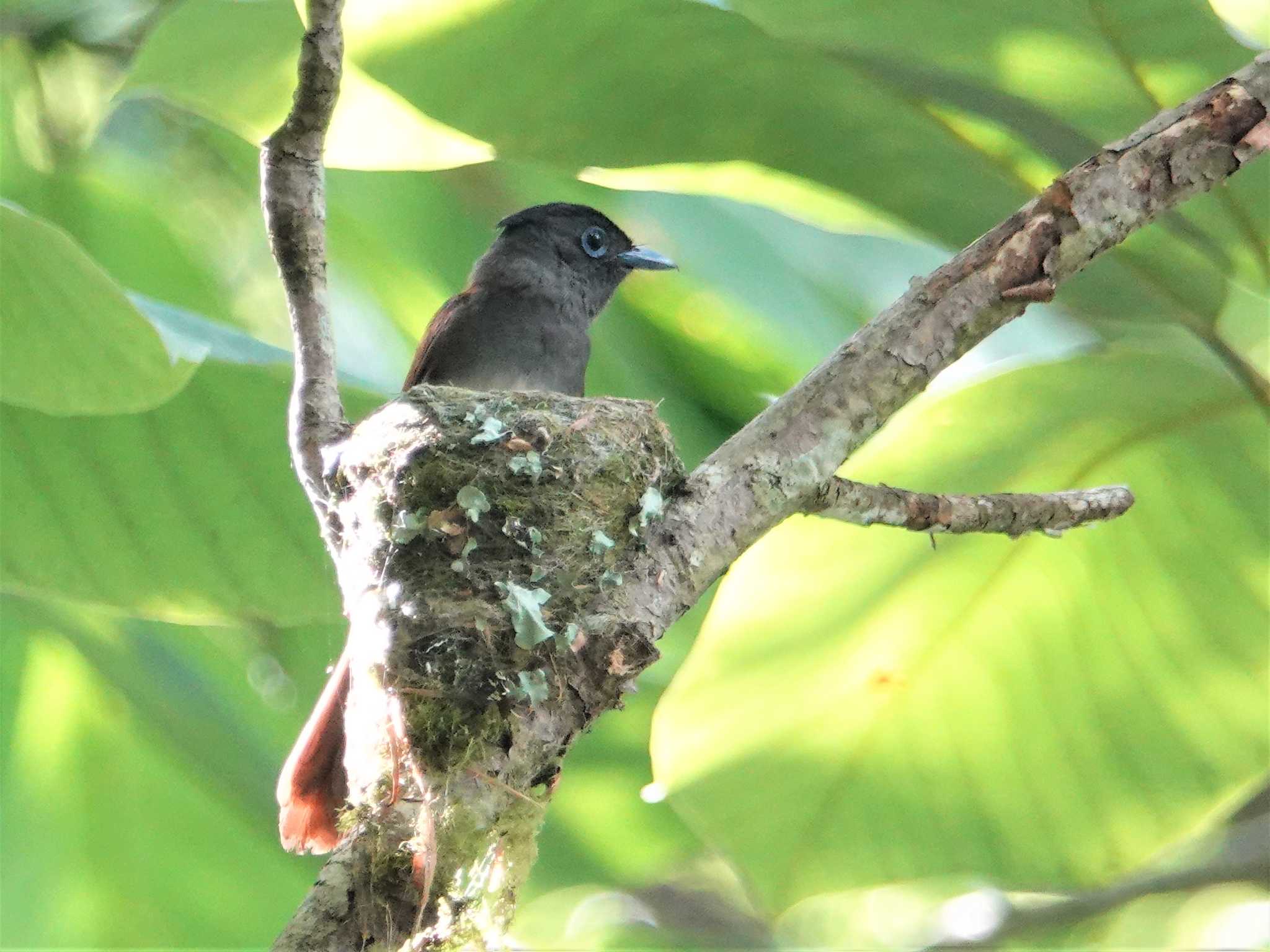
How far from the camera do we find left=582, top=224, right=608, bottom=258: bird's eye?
4.10 m

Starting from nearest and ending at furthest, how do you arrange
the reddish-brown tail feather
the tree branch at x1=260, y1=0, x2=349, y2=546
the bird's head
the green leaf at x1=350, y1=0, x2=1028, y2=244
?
the tree branch at x1=260, y1=0, x2=349, y2=546 < the reddish-brown tail feather < the green leaf at x1=350, y1=0, x2=1028, y2=244 < the bird's head

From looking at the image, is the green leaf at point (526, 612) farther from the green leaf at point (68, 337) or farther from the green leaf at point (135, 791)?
the green leaf at point (135, 791)

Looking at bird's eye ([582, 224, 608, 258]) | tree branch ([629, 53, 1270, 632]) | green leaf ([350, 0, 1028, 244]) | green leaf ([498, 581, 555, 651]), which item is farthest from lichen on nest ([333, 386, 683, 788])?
bird's eye ([582, 224, 608, 258])

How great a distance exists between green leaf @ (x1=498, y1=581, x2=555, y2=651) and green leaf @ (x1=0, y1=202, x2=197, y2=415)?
136 cm

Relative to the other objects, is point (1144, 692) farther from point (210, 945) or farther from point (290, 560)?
point (210, 945)

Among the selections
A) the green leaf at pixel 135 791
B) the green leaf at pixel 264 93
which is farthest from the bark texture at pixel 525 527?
the green leaf at pixel 135 791

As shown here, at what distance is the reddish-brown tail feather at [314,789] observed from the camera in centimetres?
229

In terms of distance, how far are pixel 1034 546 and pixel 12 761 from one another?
3576mm

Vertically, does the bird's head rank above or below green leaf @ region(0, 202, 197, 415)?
above

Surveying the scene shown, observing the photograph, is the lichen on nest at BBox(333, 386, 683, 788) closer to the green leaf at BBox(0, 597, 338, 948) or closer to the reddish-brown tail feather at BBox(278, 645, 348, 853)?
the reddish-brown tail feather at BBox(278, 645, 348, 853)

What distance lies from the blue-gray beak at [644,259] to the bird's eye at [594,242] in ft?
0.21

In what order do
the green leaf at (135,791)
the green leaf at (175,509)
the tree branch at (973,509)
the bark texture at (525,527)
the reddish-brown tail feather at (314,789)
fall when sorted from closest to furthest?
the bark texture at (525,527) → the tree branch at (973,509) → the reddish-brown tail feather at (314,789) → the green leaf at (175,509) → the green leaf at (135,791)

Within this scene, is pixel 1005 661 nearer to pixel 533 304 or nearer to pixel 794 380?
pixel 794 380

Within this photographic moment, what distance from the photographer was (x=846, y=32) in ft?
9.27
